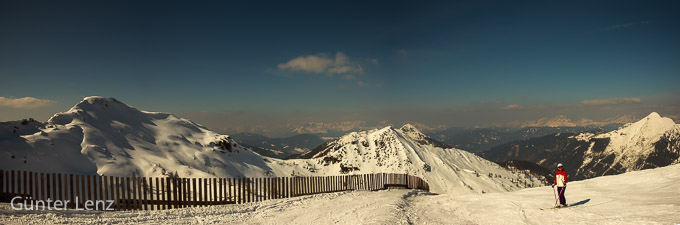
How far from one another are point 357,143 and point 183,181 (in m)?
80.3

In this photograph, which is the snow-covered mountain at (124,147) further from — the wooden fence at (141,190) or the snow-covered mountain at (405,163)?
the snow-covered mountain at (405,163)

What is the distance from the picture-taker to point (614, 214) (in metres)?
9.85

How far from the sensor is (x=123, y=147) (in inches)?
1040

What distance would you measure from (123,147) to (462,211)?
85.2 feet

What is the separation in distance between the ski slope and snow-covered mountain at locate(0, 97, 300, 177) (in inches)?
479

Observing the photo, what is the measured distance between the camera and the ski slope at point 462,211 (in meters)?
9.73

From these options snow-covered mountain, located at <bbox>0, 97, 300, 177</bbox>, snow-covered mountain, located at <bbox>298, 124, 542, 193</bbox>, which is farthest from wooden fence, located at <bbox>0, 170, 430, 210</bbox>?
snow-covered mountain, located at <bbox>298, 124, 542, 193</bbox>

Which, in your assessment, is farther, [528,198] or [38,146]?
[38,146]

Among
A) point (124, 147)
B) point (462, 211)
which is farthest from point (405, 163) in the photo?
point (462, 211)

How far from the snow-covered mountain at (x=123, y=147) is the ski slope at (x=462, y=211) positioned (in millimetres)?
12176

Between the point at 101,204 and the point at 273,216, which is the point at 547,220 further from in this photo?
the point at 101,204

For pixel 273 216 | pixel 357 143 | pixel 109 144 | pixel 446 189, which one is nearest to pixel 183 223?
pixel 273 216

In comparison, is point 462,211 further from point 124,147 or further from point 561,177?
point 124,147

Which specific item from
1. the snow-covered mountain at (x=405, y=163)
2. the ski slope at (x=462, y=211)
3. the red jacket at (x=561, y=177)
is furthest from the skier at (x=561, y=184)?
the snow-covered mountain at (x=405, y=163)
